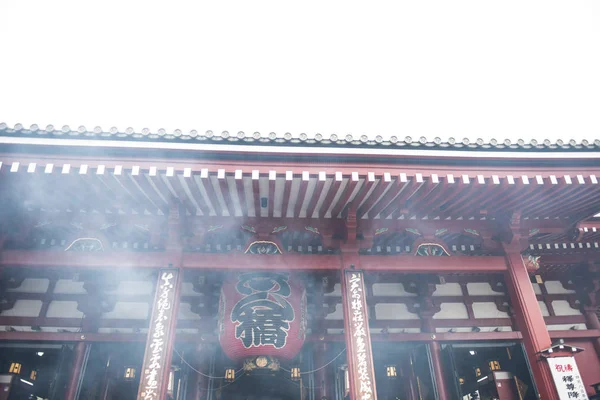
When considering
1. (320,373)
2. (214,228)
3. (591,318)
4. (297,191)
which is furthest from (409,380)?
(214,228)

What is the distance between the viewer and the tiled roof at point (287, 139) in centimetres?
509

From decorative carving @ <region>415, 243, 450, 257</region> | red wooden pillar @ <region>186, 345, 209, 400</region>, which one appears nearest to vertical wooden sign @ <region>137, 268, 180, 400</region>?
red wooden pillar @ <region>186, 345, 209, 400</region>

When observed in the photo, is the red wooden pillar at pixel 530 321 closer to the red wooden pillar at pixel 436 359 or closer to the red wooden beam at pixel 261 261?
the red wooden pillar at pixel 436 359

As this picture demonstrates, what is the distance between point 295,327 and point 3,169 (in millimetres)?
4827

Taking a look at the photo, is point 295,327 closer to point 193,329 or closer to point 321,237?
point 321,237

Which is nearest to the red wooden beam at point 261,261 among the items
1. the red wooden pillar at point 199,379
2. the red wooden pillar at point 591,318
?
the red wooden pillar at point 199,379

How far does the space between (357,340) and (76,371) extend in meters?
5.86

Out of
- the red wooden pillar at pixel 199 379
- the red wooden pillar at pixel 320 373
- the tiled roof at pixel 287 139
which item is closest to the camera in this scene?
the tiled roof at pixel 287 139

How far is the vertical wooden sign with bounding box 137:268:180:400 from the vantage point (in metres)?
5.16

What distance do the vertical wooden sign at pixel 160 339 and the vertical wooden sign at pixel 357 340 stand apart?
2622 millimetres

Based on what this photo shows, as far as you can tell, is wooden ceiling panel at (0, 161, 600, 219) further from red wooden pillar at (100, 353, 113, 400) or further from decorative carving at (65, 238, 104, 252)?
red wooden pillar at (100, 353, 113, 400)

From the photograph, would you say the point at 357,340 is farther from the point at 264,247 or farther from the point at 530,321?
the point at 530,321

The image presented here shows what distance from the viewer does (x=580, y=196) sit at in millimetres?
6051

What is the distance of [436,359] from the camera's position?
799cm
